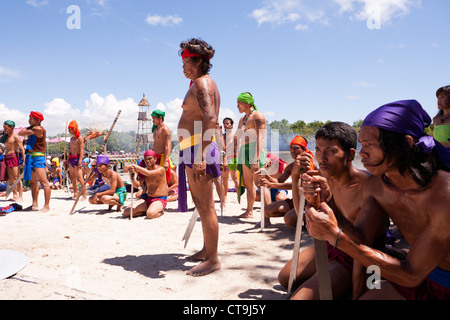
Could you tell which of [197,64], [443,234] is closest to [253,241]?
[197,64]

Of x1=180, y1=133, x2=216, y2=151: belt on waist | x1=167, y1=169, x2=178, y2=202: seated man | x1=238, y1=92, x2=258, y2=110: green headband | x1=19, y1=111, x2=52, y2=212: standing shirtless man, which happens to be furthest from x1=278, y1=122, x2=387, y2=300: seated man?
x1=19, y1=111, x2=52, y2=212: standing shirtless man

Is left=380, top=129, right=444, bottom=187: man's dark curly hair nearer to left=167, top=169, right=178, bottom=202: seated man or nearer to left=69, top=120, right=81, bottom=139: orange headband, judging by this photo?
left=167, top=169, right=178, bottom=202: seated man

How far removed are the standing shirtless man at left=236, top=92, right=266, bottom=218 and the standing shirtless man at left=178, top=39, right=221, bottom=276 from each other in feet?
7.43

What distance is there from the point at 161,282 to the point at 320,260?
5.48 ft

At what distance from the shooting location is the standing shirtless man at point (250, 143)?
553cm

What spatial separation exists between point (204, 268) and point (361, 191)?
1.67m

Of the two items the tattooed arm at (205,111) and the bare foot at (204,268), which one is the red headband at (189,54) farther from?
the bare foot at (204,268)

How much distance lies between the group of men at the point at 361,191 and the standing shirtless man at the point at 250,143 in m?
1.30

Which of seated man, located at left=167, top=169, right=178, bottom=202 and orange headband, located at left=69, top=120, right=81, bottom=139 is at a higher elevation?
orange headband, located at left=69, top=120, right=81, bottom=139

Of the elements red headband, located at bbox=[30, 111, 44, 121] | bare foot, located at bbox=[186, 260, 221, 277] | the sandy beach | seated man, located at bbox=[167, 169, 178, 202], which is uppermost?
red headband, located at bbox=[30, 111, 44, 121]

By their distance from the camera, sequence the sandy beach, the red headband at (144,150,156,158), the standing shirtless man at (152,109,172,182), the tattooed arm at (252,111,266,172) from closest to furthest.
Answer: the sandy beach < the tattooed arm at (252,111,266,172) < the red headband at (144,150,156,158) < the standing shirtless man at (152,109,172,182)

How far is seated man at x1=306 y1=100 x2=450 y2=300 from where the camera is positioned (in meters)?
1.44

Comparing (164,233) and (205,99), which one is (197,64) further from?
(164,233)
